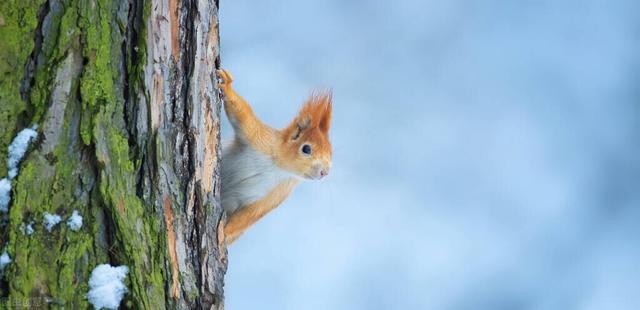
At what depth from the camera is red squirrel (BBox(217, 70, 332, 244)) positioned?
3070mm

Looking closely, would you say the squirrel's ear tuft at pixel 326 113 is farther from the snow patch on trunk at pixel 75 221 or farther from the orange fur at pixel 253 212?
the snow patch on trunk at pixel 75 221

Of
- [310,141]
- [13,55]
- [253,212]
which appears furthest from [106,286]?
[310,141]

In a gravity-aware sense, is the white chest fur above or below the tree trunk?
above

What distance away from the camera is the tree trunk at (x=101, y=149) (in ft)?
5.53

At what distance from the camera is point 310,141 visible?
3.34 metres

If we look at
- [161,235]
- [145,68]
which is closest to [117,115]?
[145,68]

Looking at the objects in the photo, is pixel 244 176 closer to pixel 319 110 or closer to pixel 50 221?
pixel 319 110

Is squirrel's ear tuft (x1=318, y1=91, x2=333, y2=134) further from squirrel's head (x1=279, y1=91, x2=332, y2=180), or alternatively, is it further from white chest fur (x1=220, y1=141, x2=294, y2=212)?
white chest fur (x1=220, y1=141, x2=294, y2=212)

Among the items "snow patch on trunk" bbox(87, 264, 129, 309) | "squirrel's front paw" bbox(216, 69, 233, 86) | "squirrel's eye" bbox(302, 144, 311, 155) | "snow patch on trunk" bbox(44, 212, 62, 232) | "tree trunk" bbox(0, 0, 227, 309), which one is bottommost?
"snow patch on trunk" bbox(87, 264, 129, 309)

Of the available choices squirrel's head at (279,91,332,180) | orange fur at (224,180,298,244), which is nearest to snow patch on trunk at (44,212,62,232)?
orange fur at (224,180,298,244)

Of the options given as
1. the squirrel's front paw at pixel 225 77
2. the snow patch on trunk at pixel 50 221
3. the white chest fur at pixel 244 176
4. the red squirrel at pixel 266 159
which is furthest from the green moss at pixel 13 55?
A: the white chest fur at pixel 244 176

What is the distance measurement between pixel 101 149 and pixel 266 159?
1.49m

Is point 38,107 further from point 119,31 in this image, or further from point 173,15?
point 173,15

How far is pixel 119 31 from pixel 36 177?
0.35 metres
